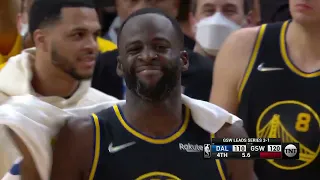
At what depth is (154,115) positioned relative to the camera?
186 centimetres

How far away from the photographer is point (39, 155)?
1825mm

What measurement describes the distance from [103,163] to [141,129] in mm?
136

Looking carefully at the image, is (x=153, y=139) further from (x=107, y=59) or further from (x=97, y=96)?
(x=107, y=59)

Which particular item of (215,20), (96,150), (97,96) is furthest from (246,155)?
(215,20)

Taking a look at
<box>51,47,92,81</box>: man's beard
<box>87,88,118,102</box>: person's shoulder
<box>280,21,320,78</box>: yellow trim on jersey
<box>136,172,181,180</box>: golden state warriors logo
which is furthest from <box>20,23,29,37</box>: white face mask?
<box>136,172,181,180</box>: golden state warriors logo

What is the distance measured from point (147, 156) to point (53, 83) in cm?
89

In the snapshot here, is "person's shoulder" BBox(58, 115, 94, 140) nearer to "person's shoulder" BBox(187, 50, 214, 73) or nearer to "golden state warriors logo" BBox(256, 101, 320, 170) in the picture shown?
"golden state warriors logo" BBox(256, 101, 320, 170)

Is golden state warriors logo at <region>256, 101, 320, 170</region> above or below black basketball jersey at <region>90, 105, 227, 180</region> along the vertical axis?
below

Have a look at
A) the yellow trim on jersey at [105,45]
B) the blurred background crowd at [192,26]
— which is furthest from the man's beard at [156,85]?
the yellow trim on jersey at [105,45]

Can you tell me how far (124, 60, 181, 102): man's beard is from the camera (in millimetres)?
1765

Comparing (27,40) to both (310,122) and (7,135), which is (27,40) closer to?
(7,135)

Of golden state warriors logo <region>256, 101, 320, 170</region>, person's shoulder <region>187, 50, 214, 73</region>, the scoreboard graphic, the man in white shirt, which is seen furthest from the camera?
person's shoulder <region>187, 50, 214, 73</region>

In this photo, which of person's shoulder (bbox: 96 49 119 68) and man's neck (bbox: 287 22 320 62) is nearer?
man's neck (bbox: 287 22 320 62)

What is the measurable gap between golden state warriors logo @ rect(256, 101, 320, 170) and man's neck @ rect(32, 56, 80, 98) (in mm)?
778
